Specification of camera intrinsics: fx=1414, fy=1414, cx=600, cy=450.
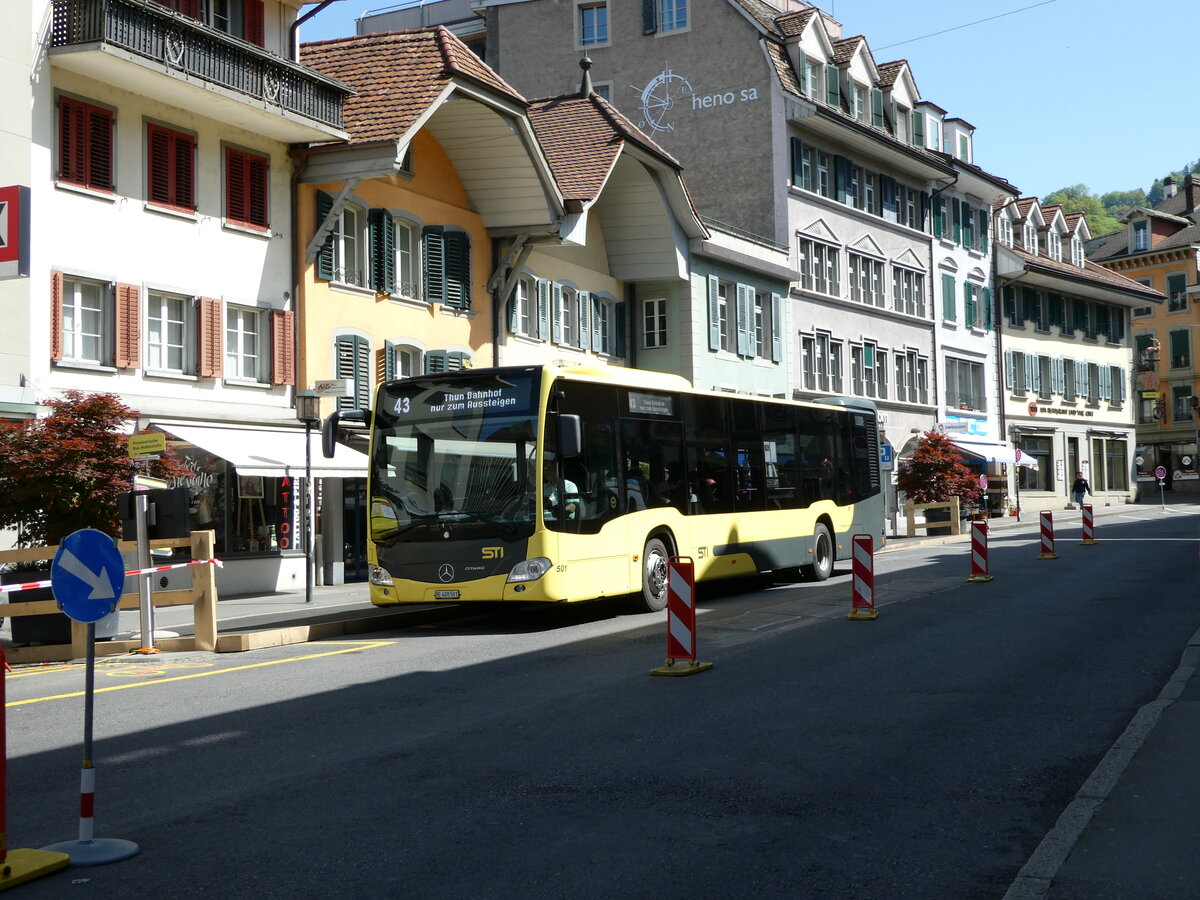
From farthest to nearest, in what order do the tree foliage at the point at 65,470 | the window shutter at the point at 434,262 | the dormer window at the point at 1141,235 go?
1. the dormer window at the point at 1141,235
2. the window shutter at the point at 434,262
3. the tree foliage at the point at 65,470

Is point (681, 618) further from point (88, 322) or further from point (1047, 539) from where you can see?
point (1047, 539)

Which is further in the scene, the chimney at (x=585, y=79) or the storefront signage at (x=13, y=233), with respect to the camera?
the chimney at (x=585, y=79)

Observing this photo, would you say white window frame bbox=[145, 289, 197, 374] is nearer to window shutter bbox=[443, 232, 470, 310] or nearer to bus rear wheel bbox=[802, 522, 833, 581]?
window shutter bbox=[443, 232, 470, 310]

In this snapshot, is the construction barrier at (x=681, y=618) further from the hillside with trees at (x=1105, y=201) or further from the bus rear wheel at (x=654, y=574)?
the hillside with trees at (x=1105, y=201)

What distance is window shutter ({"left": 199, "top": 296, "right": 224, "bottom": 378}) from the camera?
79.7 ft

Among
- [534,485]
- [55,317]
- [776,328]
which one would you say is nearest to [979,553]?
[534,485]

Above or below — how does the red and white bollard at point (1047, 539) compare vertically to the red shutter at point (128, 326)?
below

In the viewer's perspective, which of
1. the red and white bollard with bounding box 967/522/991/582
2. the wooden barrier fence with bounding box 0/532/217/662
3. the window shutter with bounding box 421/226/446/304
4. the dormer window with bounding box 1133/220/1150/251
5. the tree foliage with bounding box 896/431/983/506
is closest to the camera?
the wooden barrier fence with bounding box 0/532/217/662

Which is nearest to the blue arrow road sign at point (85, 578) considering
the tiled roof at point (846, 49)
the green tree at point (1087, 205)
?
the tiled roof at point (846, 49)

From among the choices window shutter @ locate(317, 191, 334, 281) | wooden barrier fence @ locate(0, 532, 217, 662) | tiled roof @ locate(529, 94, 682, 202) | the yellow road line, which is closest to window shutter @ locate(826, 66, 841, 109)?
tiled roof @ locate(529, 94, 682, 202)

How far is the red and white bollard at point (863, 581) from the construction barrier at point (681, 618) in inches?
182

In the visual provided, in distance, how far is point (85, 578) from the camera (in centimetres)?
646

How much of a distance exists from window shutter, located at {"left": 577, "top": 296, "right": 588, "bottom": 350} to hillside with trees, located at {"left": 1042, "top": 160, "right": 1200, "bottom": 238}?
90.5m

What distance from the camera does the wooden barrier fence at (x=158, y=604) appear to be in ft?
49.0
